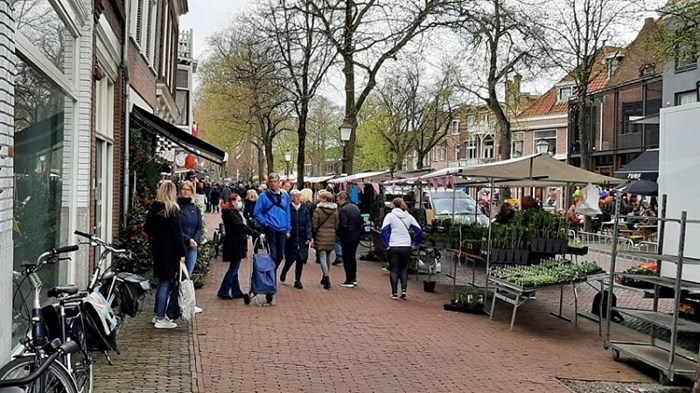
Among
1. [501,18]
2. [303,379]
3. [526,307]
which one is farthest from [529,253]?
[501,18]

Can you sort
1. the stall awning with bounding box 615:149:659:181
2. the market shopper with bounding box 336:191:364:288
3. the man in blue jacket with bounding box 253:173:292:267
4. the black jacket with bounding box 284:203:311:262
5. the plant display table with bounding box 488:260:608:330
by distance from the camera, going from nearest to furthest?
the plant display table with bounding box 488:260:608:330 → the man in blue jacket with bounding box 253:173:292:267 → the black jacket with bounding box 284:203:311:262 → the market shopper with bounding box 336:191:364:288 → the stall awning with bounding box 615:149:659:181

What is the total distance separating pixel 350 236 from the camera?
527 inches

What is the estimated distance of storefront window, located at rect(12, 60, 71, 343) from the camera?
604 cm

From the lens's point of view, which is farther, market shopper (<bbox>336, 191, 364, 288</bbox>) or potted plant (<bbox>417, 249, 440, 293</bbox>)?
potted plant (<bbox>417, 249, 440, 293</bbox>)

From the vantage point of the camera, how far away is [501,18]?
22359 millimetres

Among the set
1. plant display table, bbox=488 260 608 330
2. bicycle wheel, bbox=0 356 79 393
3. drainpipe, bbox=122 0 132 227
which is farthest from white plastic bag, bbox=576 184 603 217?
bicycle wheel, bbox=0 356 79 393

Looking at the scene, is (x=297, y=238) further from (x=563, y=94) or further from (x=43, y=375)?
(x=563, y=94)

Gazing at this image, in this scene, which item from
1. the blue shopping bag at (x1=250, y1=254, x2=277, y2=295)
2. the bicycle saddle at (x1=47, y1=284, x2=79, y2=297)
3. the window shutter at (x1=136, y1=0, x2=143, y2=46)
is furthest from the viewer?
the window shutter at (x1=136, y1=0, x2=143, y2=46)

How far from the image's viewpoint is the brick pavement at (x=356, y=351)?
6.85m

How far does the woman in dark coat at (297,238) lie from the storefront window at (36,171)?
16.9ft

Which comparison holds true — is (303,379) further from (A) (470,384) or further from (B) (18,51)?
(B) (18,51)

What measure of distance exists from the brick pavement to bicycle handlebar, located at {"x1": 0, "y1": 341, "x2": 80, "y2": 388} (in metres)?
1.94

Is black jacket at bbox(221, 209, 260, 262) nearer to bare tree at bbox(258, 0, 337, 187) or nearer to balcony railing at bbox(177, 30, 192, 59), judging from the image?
bare tree at bbox(258, 0, 337, 187)

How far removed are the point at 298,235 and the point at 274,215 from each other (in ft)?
4.25
